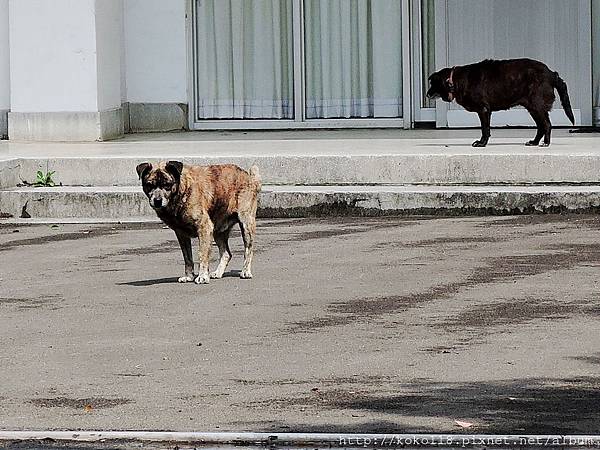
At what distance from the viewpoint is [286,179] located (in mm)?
14391

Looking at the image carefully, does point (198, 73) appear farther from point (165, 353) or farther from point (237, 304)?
point (165, 353)

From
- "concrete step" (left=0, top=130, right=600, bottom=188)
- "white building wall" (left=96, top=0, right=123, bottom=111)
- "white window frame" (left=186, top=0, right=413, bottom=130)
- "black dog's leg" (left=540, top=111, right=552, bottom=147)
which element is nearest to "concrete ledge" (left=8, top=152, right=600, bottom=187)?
"concrete step" (left=0, top=130, right=600, bottom=188)

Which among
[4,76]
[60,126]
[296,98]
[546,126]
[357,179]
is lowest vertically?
[357,179]

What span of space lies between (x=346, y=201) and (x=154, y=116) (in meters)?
6.17

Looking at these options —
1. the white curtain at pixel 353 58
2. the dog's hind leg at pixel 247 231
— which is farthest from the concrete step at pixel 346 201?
Result: the white curtain at pixel 353 58

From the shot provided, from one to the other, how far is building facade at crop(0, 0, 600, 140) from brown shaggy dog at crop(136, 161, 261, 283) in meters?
8.03

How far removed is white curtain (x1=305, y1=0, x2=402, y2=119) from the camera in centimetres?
1922

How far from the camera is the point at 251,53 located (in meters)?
19.6

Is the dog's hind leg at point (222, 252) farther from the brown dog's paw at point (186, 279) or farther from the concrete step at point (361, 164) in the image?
the concrete step at point (361, 164)

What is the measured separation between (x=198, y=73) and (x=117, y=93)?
1.43m

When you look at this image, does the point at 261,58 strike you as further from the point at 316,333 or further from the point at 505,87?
the point at 316,333

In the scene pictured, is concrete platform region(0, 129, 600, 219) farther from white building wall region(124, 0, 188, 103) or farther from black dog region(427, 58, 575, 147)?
white building wall region(124, 0, 188, 103)

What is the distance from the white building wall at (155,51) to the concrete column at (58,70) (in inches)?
37.8

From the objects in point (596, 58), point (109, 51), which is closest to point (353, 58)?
point (596, 58)
